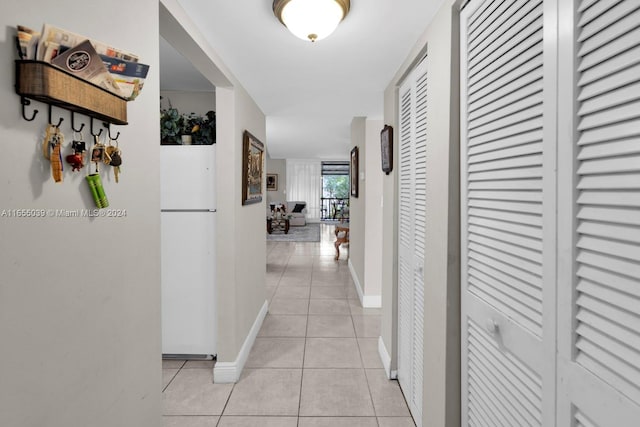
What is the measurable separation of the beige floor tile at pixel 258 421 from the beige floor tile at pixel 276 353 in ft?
1.98

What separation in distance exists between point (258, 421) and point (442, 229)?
5.16 ft

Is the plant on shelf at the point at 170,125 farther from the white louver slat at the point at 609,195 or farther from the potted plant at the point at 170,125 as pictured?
the white louver slat at the point at 609,195

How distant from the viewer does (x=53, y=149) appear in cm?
78

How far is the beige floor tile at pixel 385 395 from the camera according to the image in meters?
2.12

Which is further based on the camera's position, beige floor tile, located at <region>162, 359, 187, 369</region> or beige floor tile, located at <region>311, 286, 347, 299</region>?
beige floor tile, located at <region>311, 286, 347, 299</region>

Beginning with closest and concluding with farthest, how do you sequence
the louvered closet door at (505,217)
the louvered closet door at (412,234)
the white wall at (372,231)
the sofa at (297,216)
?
1. the louvered closet door at (505,217)
2. the louvered closet door at (412,234)
3. the white wall at (372,231)
4. the sofa at (297,216)

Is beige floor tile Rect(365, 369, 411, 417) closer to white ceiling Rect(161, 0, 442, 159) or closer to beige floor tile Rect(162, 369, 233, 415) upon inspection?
beige floor tile Rect(162, 369, 233, 415)

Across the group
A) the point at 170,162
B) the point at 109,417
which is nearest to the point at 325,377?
the point at 109,417

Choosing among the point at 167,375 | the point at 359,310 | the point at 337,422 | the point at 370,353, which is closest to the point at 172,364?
the point at 167,375

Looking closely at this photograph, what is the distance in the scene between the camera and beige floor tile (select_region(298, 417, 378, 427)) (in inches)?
78.1

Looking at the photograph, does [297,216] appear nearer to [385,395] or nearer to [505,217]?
[385,395]

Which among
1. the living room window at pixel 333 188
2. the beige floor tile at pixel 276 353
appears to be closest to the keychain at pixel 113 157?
the beige floor tile at pixel 276 353

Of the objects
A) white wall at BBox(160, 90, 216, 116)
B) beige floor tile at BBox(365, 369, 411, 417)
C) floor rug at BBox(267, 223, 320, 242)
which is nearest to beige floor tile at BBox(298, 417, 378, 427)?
beige floor tile at BBox(365, 369, 411, 417)

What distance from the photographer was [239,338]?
2.58 metres
